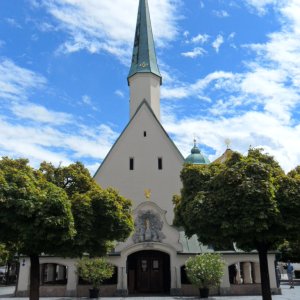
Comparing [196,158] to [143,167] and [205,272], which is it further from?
[205,272]

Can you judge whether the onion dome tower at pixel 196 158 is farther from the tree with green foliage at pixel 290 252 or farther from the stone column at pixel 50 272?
the stone column at pixel 50 272

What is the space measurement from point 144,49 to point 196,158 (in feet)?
61.9

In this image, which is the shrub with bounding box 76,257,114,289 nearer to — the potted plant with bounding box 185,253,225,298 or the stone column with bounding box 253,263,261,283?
the potted plant with bounding box 185,253,225,298

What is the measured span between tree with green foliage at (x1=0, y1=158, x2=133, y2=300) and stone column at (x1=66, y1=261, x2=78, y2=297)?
10.3 m

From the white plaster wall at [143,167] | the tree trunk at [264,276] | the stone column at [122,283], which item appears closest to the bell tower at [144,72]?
the white plaster wall at [143,167]

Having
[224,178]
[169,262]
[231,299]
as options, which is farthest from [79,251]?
[169,262]

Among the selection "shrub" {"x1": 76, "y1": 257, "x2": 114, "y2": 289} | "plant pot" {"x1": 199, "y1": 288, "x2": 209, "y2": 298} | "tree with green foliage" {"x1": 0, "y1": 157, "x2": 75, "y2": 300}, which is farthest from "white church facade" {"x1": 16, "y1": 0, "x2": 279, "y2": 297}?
"tree with green foliage" {"x1": 0, "y1": 157, "x2": 75, "y2": 300}

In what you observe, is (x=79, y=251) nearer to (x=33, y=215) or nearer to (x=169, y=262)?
(x=33, y=215)

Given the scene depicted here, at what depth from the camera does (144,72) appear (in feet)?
143

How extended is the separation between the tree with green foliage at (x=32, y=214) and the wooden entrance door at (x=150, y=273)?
14961 millimetres

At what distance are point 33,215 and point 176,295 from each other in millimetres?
15727

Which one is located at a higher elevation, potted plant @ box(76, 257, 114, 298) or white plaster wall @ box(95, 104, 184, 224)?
white plaster wall @ box(95, 104, 184, 224)

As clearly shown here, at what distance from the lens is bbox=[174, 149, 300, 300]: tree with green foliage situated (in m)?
14.2

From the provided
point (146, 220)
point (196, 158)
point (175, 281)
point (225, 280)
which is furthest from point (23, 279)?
point (196, 158)
